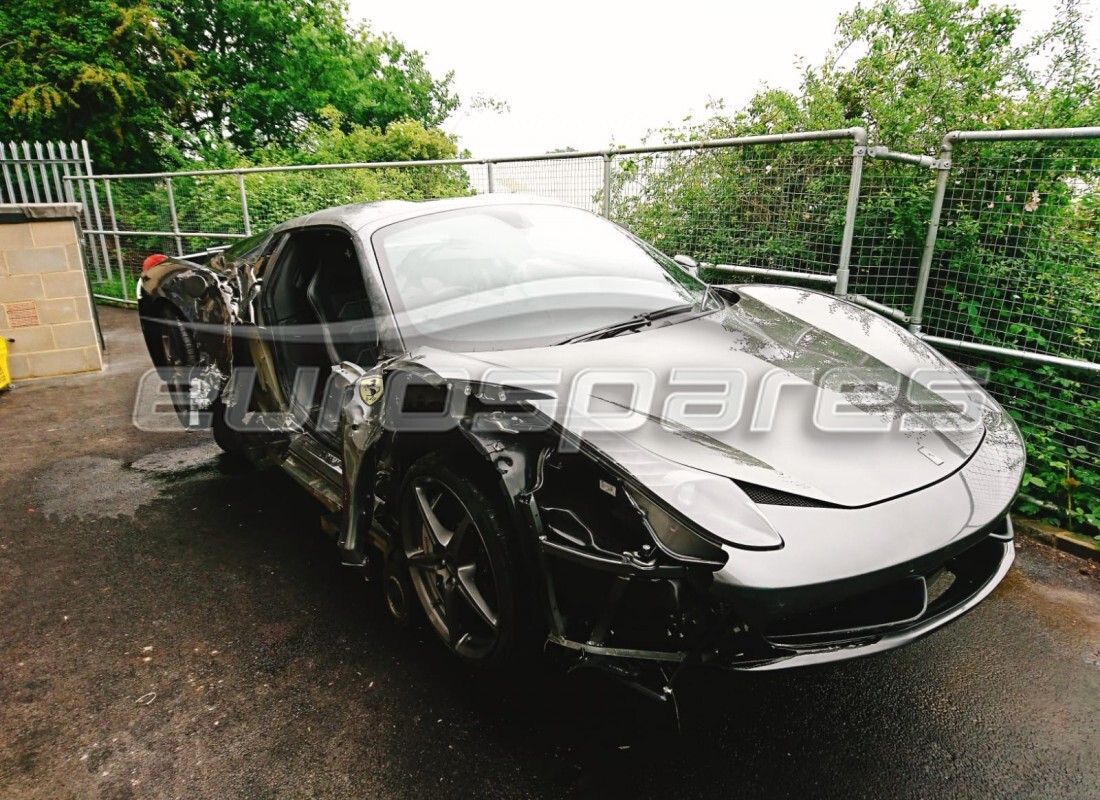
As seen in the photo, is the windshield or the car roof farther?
the car roof

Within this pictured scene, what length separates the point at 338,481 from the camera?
2596 mm

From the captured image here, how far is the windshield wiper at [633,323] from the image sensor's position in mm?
2299

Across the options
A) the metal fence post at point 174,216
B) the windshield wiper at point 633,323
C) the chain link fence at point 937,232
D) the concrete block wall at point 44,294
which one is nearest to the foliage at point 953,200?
the chain link fence at point 937,232

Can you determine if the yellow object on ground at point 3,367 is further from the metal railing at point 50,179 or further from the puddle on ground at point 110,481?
the metal railing at point 50,179

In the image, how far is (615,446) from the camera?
5.52ft

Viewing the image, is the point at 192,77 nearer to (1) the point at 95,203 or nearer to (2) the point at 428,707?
(1) the point at 95,203

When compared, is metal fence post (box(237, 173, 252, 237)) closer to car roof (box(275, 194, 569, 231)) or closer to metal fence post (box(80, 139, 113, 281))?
metal fence post (box(80, 139, 113, 281))

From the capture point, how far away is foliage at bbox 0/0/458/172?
14375 mm

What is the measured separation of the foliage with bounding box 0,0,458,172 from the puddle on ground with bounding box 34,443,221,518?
1407cm

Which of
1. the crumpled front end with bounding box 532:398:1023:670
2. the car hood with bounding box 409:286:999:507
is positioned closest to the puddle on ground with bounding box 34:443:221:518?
the car hood with bounding box 409:286:999:507

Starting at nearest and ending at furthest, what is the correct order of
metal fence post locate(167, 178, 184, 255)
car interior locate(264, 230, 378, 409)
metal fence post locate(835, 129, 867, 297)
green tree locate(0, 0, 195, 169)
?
car interior locate(264, 230, 378, 409), metal fence post locate(835, 129, 867, 297), metal fence post locate(167, 178, 184, 255), green tree locate(0, 0, 195, 169)

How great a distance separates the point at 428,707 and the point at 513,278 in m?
1.54

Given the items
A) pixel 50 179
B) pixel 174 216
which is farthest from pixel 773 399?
pixel 50 179

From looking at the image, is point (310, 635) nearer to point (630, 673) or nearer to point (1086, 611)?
point (630, 673)
